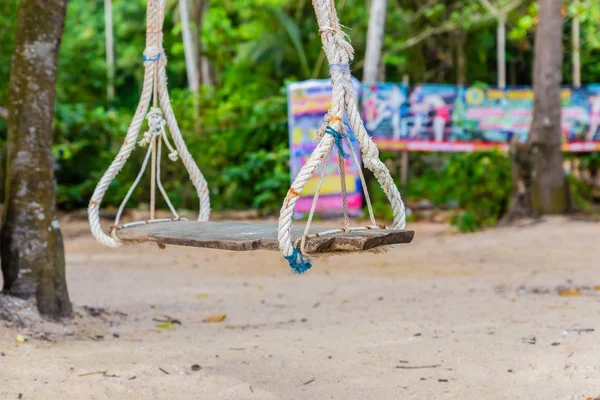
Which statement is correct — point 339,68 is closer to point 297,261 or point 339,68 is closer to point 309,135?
point 297,261

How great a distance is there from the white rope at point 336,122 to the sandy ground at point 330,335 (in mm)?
735

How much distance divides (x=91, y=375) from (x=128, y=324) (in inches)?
38.9

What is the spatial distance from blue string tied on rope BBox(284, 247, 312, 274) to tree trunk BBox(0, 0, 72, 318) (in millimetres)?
1668

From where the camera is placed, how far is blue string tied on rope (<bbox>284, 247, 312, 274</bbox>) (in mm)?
2244

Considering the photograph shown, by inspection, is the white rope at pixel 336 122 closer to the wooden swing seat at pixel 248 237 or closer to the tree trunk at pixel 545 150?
A: the wooden swing seat at pixel 248 237

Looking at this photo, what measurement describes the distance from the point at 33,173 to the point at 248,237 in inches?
61.8

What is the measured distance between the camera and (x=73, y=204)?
10.2m

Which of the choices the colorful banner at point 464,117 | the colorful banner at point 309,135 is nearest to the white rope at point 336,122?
the colorful banner at point 309,135

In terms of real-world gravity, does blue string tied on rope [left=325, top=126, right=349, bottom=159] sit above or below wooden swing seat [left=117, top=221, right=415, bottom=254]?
above

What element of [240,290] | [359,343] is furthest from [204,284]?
[359,343]

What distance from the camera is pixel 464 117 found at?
9266 millimetres

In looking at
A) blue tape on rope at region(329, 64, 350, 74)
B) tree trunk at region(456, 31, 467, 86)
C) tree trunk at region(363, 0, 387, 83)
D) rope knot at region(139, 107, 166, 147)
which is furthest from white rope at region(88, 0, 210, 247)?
tree trunk at region(456, 31, 467, 86)

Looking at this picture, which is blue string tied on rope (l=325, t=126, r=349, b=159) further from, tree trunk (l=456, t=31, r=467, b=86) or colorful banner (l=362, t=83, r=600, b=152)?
tree trunk (l=456, t=31, r=467, b=86)

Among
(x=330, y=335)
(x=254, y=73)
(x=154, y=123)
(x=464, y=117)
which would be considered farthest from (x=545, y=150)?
(x=254, y=73)
